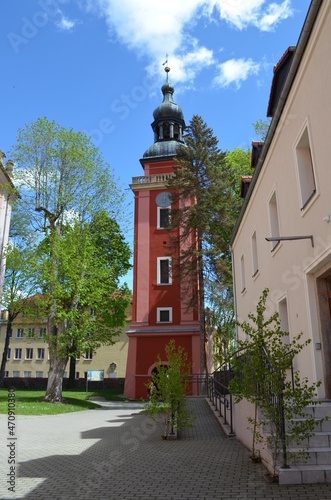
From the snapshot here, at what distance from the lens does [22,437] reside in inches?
454

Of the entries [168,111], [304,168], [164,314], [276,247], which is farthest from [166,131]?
[304,168]

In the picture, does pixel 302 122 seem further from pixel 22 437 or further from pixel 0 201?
pixel 0 201

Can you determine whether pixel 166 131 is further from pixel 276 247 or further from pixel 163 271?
pixel 276 247

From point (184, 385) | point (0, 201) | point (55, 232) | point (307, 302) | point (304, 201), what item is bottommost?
point (184, 385)

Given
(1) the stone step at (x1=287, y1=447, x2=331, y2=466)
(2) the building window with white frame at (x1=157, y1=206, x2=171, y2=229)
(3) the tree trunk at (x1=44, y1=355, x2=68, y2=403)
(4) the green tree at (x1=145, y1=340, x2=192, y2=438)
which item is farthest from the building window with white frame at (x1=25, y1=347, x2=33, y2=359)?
(1) the stone step at (x1=287, y1=447, x2=331, y2=466)

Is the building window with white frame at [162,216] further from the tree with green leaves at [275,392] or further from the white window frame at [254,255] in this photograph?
the tree with green leaves at [275,392]

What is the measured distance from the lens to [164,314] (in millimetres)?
31844

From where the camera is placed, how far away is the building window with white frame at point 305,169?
903 centimetres

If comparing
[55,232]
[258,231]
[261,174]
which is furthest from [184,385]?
[55,232]

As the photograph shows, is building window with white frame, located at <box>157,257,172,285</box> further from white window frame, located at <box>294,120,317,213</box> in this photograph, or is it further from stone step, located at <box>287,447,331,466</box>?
stone step, located at <box>287,447,331,466</box>

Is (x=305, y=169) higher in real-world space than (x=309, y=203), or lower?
higher

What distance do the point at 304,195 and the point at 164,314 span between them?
935 inches

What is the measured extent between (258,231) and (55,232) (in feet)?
41.5

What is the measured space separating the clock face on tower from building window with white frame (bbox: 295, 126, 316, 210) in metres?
24.7
